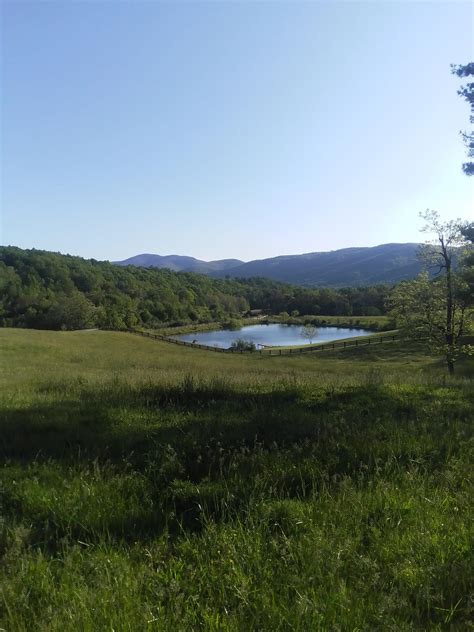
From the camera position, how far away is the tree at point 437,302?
2462 cm

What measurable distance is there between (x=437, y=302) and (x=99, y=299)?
5142 inches

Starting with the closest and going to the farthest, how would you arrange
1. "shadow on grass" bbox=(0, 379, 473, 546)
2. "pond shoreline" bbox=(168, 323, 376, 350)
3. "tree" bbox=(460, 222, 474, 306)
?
"shadow on grass" bbox=(0, 379, 473, 546) → "tree" bbox=(460, 222, 474, 306) → "pond shoreline" bbox=(168, 323, 376, 350)

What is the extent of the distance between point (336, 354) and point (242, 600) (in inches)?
1905

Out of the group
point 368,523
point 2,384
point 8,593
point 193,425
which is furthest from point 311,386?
point 2,384

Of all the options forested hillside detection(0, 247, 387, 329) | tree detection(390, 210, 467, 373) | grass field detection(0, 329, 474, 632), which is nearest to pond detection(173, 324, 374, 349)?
forested hillside detection(0, 247, 387, 329)

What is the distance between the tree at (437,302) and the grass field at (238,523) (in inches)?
829

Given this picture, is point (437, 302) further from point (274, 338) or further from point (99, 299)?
point (99, 299)

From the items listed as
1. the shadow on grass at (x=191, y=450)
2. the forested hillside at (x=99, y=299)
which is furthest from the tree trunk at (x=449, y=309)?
the forested hillside at (x=99, y=299)

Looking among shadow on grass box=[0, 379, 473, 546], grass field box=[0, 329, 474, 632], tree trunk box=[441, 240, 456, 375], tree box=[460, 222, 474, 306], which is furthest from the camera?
tree trunk box=[441, 240, 456, 375]

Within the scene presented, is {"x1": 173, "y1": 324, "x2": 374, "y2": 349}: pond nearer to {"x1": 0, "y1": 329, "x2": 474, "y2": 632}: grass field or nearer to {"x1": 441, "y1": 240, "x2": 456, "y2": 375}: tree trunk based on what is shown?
{"x1": 441, "y1": 240, "x2": 456, "y2": 375}: tree trunk

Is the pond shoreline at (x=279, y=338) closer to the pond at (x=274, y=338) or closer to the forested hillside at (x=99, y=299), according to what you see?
the pond at (x=274, y=338)

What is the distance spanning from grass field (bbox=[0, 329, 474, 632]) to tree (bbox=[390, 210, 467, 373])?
21052mm

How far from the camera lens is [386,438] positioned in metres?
4.93

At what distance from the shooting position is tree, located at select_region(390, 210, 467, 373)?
80.8 feet
